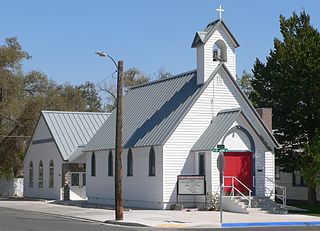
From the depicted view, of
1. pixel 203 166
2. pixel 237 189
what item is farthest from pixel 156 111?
pixel 237 189

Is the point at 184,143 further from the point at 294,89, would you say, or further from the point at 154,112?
the point at 294,89

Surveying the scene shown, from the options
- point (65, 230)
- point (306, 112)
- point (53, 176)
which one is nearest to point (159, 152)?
point (306, 112)

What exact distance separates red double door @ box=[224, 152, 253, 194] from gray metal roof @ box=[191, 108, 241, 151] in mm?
1283

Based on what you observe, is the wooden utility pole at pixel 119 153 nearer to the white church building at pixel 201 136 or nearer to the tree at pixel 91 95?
the white church building at pixel 201 136

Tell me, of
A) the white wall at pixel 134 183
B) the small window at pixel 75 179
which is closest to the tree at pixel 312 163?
the white wall at pixel 134 183

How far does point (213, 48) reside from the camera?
40219 mm

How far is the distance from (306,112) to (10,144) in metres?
35.1

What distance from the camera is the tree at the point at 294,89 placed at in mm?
41906

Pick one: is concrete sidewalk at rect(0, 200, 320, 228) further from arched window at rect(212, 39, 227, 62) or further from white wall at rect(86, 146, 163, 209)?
arched window at rect(212, 39, 227, 62)

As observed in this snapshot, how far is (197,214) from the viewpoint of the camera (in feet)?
112

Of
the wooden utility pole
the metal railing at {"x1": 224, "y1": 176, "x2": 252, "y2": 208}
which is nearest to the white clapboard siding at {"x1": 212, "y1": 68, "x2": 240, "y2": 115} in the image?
the metal railing at {"x1": 224, "y1": 176, "x2": 252, "y2": 208}

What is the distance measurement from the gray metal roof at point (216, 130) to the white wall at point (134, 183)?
2.49m

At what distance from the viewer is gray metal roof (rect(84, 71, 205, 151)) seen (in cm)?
3906

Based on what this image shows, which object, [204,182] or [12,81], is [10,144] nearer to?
[12,81]
